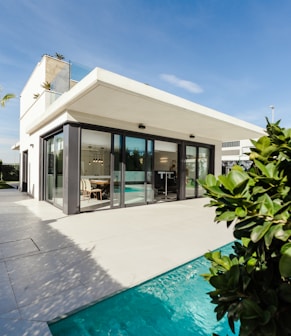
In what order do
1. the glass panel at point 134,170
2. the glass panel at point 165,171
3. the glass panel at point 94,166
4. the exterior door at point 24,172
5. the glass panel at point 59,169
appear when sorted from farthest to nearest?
the exterior door at point 24,172 → the glass panel at point 165,171 → the glass panel at point 134,170 → the glass panel at point 59,169 → the glass panel at point 94,166

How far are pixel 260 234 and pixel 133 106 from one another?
234 inches

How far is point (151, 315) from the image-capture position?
244cm

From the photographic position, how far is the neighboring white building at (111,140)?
19.6ft

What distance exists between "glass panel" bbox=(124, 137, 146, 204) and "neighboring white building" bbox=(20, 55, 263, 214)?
0.04 m

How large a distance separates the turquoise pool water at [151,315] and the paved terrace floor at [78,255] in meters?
0.15

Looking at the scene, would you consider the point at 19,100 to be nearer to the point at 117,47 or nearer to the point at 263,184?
the point at 117,47

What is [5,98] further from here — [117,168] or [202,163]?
[202,163]

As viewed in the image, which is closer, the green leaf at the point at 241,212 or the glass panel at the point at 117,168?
the green leaf at the point at 241,212

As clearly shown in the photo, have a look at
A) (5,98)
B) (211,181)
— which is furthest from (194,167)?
(5,98)

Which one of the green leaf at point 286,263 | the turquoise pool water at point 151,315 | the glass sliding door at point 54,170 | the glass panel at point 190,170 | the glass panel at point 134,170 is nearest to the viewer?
the green leaf at point 286,263

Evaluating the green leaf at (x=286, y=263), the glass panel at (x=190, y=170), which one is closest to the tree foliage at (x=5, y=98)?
the glass panel at (x=190, y=170)

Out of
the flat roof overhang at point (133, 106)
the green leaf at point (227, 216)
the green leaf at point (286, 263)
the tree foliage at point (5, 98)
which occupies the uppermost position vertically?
the tree foliage at point (5, 98)

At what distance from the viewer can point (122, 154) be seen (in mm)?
8211

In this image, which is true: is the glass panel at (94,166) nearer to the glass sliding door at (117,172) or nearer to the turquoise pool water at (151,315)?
the glass sliding door at (117,172)
